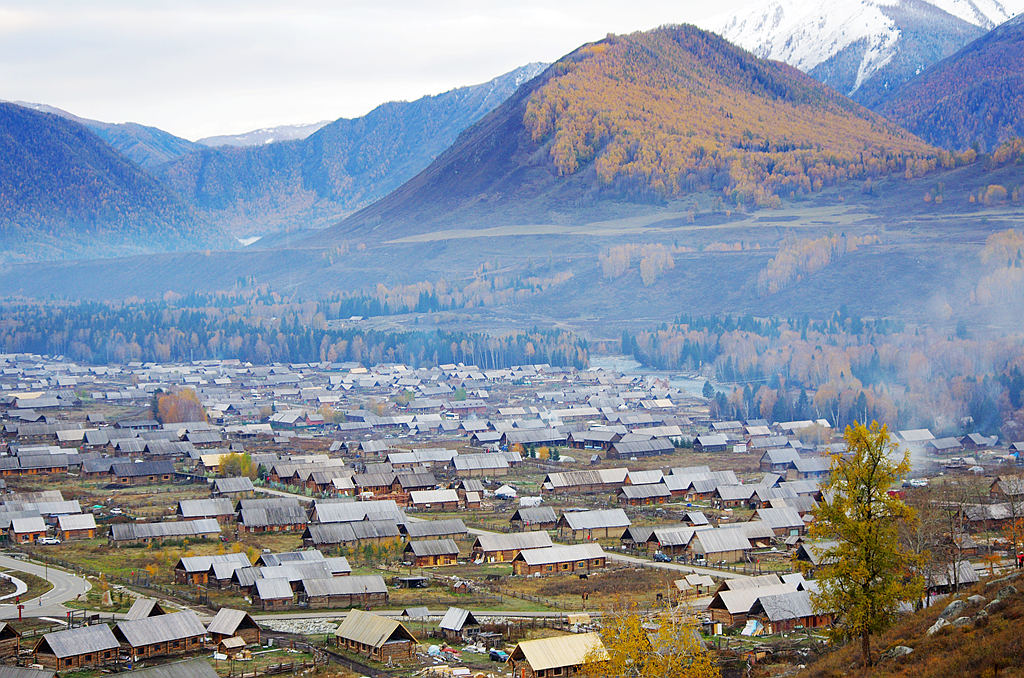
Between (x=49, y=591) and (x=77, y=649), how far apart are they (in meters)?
11.5

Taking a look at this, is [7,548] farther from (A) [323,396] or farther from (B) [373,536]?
(A) [323,396]

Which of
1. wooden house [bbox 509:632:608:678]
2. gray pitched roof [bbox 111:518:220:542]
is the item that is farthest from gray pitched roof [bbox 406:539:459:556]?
wooden house [bbox 509:632:608:678]

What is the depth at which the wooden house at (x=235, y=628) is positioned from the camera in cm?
4806

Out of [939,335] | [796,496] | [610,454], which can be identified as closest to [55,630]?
[796,496]

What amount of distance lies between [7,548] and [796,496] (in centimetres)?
4193

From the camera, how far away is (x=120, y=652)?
152ft

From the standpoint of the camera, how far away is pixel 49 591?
55406 mm

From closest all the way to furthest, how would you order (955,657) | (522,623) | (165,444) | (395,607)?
1. (955,657)
2. (522,623)
3. (395,607)
4. (165,444)

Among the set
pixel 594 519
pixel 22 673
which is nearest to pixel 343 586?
pixel 22 673

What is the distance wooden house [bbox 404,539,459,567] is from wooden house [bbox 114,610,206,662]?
17.5 metres

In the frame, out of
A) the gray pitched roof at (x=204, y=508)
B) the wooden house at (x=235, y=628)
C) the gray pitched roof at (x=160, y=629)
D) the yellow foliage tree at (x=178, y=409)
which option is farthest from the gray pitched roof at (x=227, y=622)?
the yellow foliage tree at (x=178, y=409)

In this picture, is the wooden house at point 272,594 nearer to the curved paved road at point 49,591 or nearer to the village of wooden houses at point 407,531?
the village of wooden houses at point 407,531

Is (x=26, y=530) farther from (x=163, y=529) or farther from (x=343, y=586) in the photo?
(x=343, y=586)

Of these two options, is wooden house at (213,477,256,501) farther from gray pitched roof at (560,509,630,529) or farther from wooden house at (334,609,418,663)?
wooden house at (334,609,418,663)
